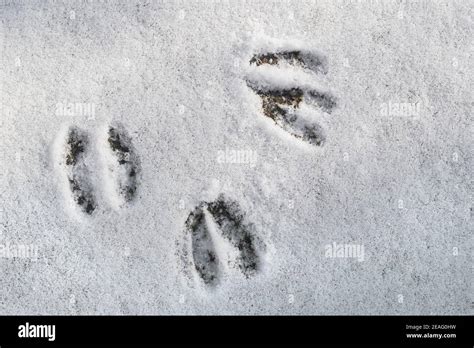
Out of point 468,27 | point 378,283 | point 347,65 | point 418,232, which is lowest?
point 378,283

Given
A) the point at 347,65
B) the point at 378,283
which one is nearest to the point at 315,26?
the point at 347,65

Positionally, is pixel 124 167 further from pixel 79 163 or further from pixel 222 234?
pixel 222 234

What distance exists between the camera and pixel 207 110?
8.21 ft

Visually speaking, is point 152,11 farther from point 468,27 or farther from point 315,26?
point 468,27

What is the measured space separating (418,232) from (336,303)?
0.56 m

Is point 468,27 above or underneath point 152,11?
underneath

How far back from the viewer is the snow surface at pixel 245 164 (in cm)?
246

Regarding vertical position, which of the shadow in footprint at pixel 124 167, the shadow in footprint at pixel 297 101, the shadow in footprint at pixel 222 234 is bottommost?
the shadow in footprint at pixel 222 234

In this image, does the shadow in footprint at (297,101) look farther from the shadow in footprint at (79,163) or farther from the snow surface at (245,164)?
the shadow in footprint at (79,163)
